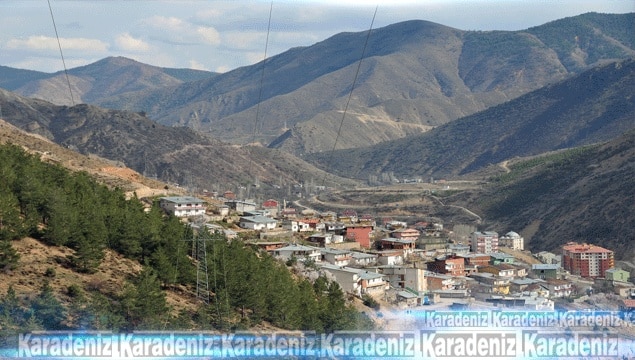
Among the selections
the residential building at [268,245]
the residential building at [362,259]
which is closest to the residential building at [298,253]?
the residential building at [268,245]

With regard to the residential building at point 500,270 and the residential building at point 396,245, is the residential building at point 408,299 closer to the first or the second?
the residential building at point 500,270

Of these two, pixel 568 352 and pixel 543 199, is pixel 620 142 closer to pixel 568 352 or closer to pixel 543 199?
pixel 543 199

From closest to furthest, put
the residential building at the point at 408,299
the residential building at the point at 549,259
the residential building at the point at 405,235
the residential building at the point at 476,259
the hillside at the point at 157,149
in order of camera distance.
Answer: the residential building at the point at 408,299 < the residential building at the point at 476,259 < the residential building at the point at 405,235 < the residential building at the point at 549,259 < the hillside at the point at 157,149

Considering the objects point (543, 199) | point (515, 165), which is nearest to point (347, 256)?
point (543, 199)

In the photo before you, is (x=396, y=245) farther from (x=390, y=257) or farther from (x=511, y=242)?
(x=511, y=242)

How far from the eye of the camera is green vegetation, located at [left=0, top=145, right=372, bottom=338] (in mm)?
17203

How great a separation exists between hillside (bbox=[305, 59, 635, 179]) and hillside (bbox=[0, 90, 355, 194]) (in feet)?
67.2

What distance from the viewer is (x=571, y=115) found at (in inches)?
5005

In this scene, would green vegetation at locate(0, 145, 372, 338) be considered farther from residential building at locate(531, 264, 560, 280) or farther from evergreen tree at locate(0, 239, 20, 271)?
residential building at locate(531, 264, 560, 280)

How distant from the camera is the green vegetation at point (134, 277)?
17203 millimetres

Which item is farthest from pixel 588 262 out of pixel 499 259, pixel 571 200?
pixel 571 200

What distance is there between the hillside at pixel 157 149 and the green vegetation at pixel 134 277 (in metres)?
59.8

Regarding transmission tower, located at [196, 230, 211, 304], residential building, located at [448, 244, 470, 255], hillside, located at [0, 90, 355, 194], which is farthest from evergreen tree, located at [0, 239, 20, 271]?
hillside, located at [0, 90, 355, 194]

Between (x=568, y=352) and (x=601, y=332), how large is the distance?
147 inches
